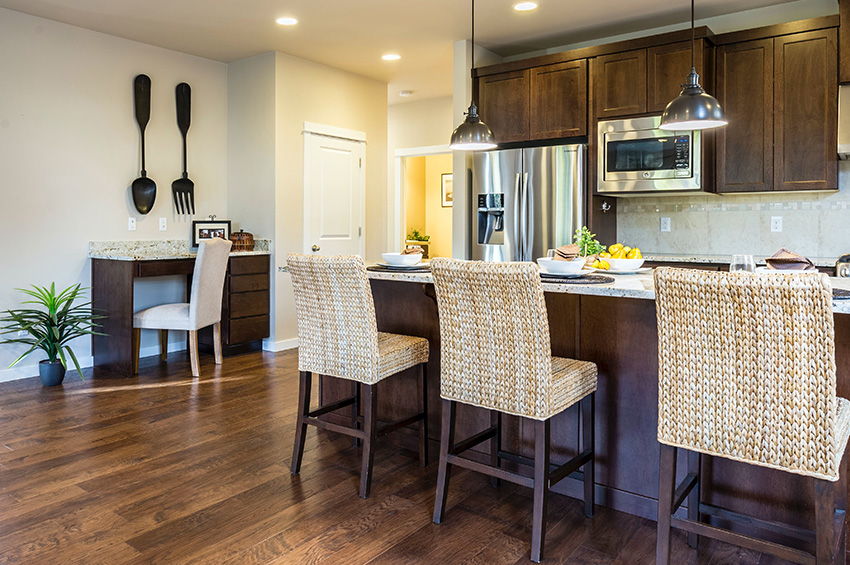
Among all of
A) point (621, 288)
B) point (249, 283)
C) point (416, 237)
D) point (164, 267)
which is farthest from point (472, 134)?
point (416, 237)

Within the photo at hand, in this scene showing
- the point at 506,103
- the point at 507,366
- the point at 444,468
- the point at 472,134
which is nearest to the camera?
the point at 507,366

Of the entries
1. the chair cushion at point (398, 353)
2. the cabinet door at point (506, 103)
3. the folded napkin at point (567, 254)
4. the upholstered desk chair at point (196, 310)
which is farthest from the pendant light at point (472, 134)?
the upholstered desk chair at point (196, 310)

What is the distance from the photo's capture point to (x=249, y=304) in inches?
203

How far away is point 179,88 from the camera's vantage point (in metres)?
5.23

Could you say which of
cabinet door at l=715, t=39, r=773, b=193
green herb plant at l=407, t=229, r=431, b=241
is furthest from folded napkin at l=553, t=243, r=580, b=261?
green herb plant at l=407, t=229, r=431, b=241

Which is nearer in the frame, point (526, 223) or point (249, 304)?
point (526, 223)

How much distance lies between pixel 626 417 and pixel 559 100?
2.97 m

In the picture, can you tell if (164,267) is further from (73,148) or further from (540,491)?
(540,491)

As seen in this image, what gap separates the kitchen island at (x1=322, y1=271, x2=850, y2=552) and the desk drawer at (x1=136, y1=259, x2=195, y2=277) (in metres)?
2.52

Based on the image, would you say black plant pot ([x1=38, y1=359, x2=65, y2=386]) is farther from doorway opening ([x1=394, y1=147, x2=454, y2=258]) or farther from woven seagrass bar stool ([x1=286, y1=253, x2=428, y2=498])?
doorway opening ([x1=394, y1=147, x2=454, y2=258])

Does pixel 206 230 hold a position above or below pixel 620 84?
below

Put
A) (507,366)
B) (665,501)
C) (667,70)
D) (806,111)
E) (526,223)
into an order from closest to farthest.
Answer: (665,501), (507,366), (806,111), (667,70), (526,223)

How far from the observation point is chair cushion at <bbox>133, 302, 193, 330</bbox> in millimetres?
4387

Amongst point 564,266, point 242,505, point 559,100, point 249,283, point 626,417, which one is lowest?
point 242,505
